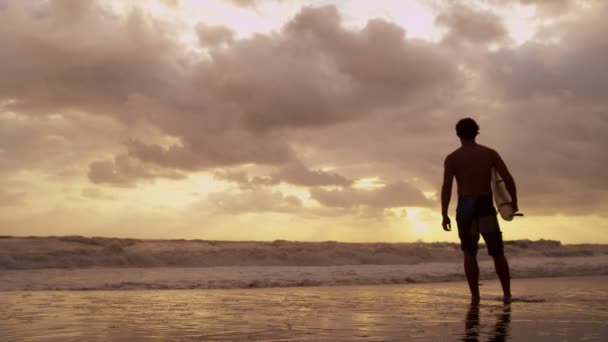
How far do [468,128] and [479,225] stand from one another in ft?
3.70

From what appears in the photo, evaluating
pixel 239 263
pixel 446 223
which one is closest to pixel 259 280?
pixel 446 223

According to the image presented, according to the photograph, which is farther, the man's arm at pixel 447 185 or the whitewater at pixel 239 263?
the whitewater at pixel 239 263

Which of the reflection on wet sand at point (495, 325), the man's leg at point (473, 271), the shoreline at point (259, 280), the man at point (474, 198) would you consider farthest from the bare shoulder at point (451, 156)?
the shoreline at point (259, 280)

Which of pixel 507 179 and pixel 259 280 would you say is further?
pixel 259 280

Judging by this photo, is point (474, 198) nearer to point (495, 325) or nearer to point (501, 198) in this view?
point (501, 198)

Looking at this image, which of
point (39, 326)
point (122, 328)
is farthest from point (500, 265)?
point (39, 326)

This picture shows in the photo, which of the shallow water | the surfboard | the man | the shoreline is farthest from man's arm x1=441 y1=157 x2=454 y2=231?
the shoreline

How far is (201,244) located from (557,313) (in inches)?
755

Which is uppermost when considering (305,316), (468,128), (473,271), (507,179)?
(468,128)

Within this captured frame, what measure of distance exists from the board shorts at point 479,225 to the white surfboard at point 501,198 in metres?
0.18

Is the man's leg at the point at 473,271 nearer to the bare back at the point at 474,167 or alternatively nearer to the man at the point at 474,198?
the man at the point at 474,198

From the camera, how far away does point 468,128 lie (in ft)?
24.6

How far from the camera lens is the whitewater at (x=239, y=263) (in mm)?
11391

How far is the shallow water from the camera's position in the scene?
478 cm
